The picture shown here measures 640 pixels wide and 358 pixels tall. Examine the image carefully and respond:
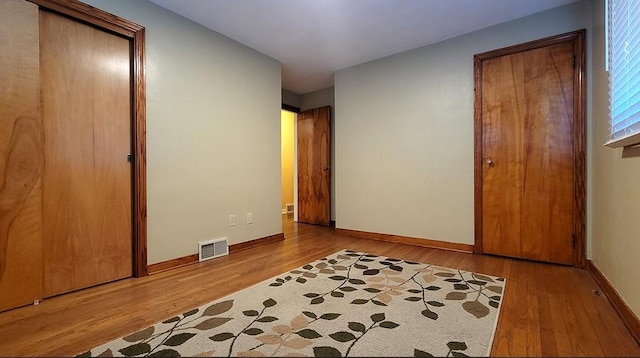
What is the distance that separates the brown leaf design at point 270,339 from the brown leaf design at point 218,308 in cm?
38

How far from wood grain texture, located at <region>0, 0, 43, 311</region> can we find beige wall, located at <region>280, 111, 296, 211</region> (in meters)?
4.17

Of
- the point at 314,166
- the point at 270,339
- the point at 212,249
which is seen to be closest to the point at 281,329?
the point at 270,339

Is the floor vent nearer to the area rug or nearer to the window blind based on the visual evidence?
the area rug

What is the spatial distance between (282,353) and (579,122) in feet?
9.41

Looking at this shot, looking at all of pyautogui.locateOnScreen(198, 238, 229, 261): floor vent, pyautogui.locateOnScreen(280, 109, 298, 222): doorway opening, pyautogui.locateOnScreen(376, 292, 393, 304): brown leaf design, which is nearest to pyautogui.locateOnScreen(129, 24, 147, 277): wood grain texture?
pyautogui.locateOnScreen(198, 238, 229, 261): floor vent

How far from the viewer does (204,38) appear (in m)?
2.62

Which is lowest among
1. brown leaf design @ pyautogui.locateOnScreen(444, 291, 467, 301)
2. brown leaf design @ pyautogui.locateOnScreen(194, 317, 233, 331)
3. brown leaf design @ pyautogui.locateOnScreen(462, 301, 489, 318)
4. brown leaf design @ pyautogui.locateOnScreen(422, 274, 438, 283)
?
brown leaf design @ pyautogui.locateOnScreen(422, 274, 438, 283)

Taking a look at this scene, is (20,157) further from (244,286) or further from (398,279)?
(398,279)

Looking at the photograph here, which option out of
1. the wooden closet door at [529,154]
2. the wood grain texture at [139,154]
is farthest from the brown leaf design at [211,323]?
the wooden closet door at [529,154]

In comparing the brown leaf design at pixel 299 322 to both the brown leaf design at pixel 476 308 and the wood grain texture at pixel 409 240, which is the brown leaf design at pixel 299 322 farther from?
the wood grain texture at pixel 409 240

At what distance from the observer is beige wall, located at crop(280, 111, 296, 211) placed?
5.77 meters

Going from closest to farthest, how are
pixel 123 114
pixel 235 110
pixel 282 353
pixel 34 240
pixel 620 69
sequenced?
pixel 282 353 → pixel 620 69 → pixel 34 240 → pixel 123 114 → pixel 235 110

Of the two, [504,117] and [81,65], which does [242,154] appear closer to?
[81,65]

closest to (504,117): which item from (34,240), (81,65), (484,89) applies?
(484,89)
